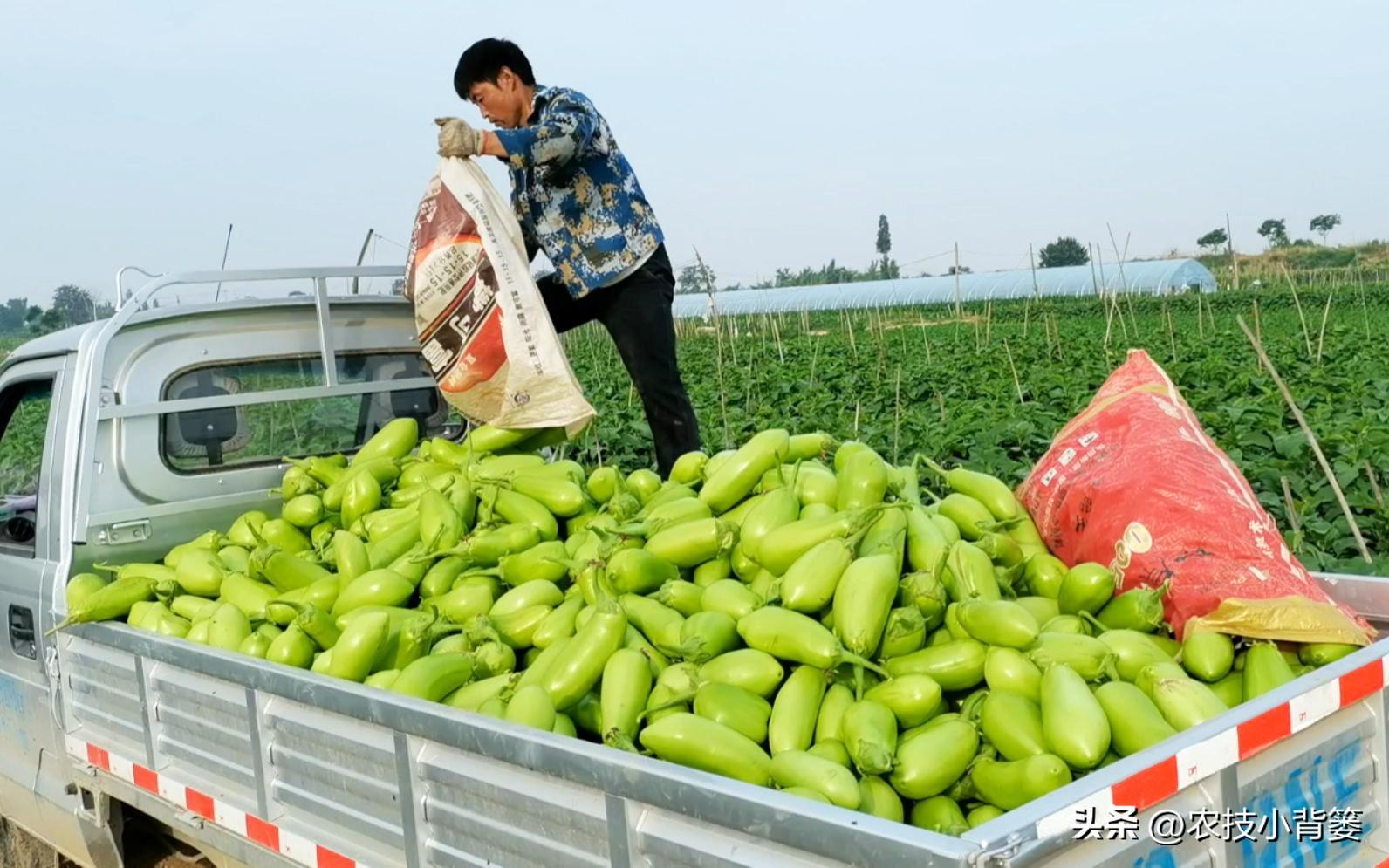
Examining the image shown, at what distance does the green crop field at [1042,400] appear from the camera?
5750 millimetres

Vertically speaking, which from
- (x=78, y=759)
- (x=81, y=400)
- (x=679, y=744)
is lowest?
(x=78, y=759)

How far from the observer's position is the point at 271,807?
8.74 feet

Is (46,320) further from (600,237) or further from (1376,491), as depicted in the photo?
(1376,491)

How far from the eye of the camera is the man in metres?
4.54

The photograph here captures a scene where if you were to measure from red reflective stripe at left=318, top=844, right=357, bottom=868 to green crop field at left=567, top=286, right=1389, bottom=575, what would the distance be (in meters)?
3.16

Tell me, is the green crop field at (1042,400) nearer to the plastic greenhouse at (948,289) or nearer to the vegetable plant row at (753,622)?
the vegetable plant row at (753,622)

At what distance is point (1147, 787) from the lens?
165 cm

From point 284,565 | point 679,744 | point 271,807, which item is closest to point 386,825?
point 271,807

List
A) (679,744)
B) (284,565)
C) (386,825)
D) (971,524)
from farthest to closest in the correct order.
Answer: (284,565) < (971,524) < (386,825) < (679,744)

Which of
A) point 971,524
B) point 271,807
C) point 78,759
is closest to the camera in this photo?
point 271,807

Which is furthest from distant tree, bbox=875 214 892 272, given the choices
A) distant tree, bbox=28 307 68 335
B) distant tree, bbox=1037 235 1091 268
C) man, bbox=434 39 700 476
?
man, bbox=434 39 700 476

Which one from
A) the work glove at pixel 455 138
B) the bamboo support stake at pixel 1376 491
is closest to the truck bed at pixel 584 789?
the work glove at pixel 455 138

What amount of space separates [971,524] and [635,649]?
939mm

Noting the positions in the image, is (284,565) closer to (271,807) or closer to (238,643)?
(238,643)
